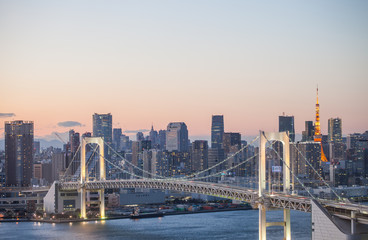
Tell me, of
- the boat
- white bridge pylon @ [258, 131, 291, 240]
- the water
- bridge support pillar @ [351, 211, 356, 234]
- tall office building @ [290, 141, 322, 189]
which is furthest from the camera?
tall office building @ [290, 141, 322, 189]

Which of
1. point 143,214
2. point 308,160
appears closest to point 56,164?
point 308,160

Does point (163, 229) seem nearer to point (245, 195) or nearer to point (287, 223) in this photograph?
point (245, 195)

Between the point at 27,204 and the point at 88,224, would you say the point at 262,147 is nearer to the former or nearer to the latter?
the point at 88,224

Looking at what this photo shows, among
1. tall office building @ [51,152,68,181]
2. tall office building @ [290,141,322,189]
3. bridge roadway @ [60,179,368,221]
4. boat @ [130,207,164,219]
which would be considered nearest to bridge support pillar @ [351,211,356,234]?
bridge roadway @ [60,179,368,221]

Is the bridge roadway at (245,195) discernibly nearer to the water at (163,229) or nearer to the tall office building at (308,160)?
the water at (163,229)

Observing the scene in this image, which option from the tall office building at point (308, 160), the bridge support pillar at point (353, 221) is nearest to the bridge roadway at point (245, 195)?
the bridge support pillar at point (353, 221)

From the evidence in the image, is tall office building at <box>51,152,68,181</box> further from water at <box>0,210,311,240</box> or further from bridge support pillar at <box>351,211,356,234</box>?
bridge support pillar at <box>351,211,356,234</box>

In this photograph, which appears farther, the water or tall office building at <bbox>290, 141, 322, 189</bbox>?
tall office building at <bbox>290, 141, 322, 189</bbox>

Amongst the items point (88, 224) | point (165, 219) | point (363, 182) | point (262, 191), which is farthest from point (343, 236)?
point (363, 182)
